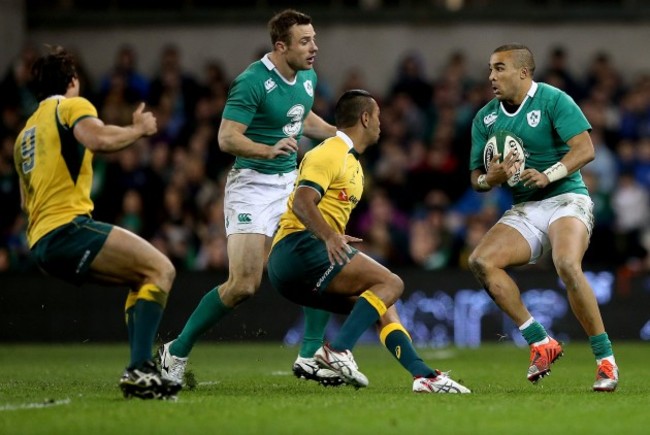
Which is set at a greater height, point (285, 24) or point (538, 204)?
point (285, 24)

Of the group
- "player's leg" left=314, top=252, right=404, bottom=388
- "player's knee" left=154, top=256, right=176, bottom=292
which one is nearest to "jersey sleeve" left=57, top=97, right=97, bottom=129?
"player's knee" left=154, top=256, right=176, bottom=292

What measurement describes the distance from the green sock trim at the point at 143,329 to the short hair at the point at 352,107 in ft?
6.25

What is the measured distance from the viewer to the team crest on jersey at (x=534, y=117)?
391 inches

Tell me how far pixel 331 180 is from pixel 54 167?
5.97 feet

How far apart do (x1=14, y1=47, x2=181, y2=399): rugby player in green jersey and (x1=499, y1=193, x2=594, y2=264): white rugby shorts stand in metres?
2.77

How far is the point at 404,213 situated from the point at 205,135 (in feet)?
10.2

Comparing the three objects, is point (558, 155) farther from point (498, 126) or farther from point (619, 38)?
point (619, 38)

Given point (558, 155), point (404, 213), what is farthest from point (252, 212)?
point (404, 213)

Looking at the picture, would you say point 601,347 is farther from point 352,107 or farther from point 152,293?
point 152,293

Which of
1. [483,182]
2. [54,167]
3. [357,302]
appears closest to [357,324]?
[357,302]

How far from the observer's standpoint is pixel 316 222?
28.7ft

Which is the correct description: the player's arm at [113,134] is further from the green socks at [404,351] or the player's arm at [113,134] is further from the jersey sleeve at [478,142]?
the jersey sleeve at [478,142]

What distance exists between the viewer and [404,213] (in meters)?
18.1

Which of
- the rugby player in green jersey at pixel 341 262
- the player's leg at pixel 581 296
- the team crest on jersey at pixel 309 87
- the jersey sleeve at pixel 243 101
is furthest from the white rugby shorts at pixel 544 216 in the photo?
the jersey sleeve at pixel 243 101
